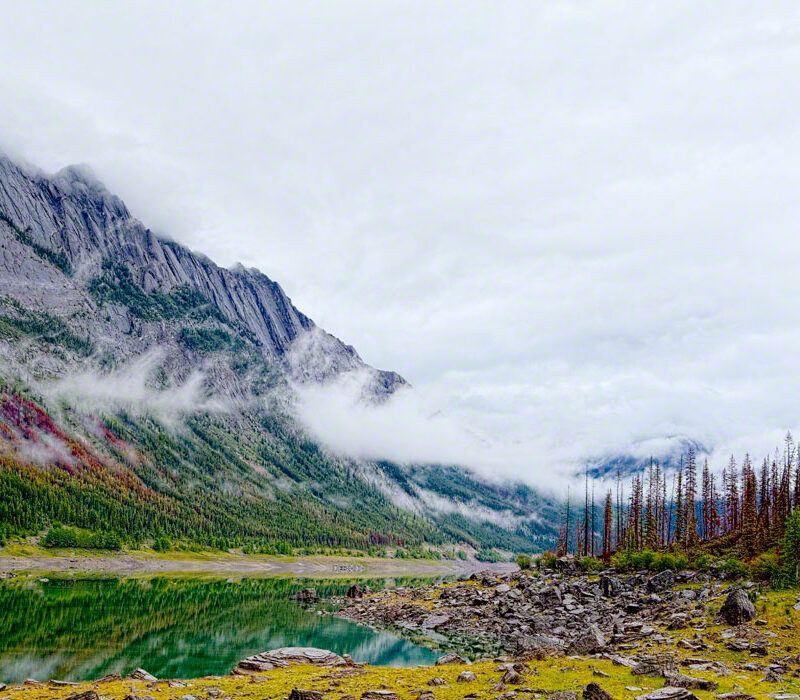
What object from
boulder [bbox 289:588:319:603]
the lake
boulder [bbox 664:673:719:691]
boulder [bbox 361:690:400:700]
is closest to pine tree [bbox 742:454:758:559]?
the lake

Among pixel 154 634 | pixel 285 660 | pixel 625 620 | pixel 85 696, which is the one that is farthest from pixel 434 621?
pixel 85 696

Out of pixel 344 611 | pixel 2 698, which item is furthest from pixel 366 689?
pixel 344 611

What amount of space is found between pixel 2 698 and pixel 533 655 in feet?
106

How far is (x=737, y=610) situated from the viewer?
4894 centimetres

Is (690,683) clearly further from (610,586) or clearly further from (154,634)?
→ (154,634)

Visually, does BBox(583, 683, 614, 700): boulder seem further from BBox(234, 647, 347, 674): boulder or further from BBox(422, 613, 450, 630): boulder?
BBox(422, 613, 450, 630): boulder

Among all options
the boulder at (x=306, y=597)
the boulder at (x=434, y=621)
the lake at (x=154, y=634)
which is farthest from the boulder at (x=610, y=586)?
the boulder at (x=306, y=597)

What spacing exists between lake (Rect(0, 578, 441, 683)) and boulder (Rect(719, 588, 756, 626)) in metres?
26.9

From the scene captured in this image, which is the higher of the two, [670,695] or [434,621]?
[670,695]

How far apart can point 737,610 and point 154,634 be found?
63.6 metres

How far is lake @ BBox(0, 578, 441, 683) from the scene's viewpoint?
5088 centimetres

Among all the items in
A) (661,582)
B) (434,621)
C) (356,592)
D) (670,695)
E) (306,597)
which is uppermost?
(670,695)

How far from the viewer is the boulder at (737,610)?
48344 mm

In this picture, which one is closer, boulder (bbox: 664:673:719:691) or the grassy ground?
boulder (bbox: 664:673:719:691)
